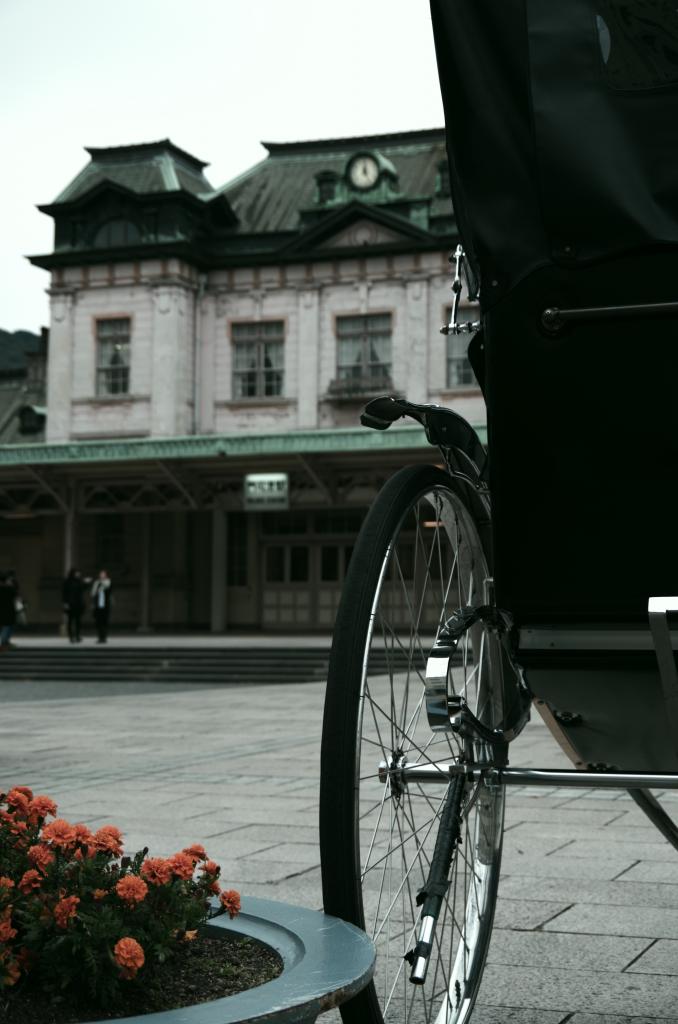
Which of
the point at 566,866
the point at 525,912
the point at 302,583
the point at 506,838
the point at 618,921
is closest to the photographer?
the point at 618,921

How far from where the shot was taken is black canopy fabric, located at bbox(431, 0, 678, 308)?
2.14 meters

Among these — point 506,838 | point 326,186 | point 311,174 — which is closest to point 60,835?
point 506,838

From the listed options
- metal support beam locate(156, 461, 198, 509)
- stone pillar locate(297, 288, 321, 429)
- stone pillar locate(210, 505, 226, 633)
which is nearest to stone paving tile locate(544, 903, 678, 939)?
metal support beam locate(156, 461, 198, 509)

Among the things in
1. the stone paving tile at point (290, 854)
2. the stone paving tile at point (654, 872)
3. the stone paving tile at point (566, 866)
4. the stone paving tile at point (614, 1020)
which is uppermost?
the stone paving tile at point (614, 1020)

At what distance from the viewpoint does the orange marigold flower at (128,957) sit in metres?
1.70

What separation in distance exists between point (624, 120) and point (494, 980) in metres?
2.18

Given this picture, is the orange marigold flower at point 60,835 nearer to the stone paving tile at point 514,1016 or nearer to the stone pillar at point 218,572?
the stone paving tile at point 514,1016

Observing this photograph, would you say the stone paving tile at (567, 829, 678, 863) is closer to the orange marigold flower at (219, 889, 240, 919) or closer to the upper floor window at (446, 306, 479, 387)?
the orange marigold flower at (219, 889, 240, 919)

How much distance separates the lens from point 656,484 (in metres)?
2.19

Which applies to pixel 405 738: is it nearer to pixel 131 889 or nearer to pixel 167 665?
pixel 131 889

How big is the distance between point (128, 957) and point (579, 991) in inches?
70.6

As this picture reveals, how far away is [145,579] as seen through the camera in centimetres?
3253

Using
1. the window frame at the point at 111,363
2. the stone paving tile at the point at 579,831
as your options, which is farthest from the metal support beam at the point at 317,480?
the stone paving tile at the point at 579,831

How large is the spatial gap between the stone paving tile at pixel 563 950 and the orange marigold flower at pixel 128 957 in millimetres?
1978
